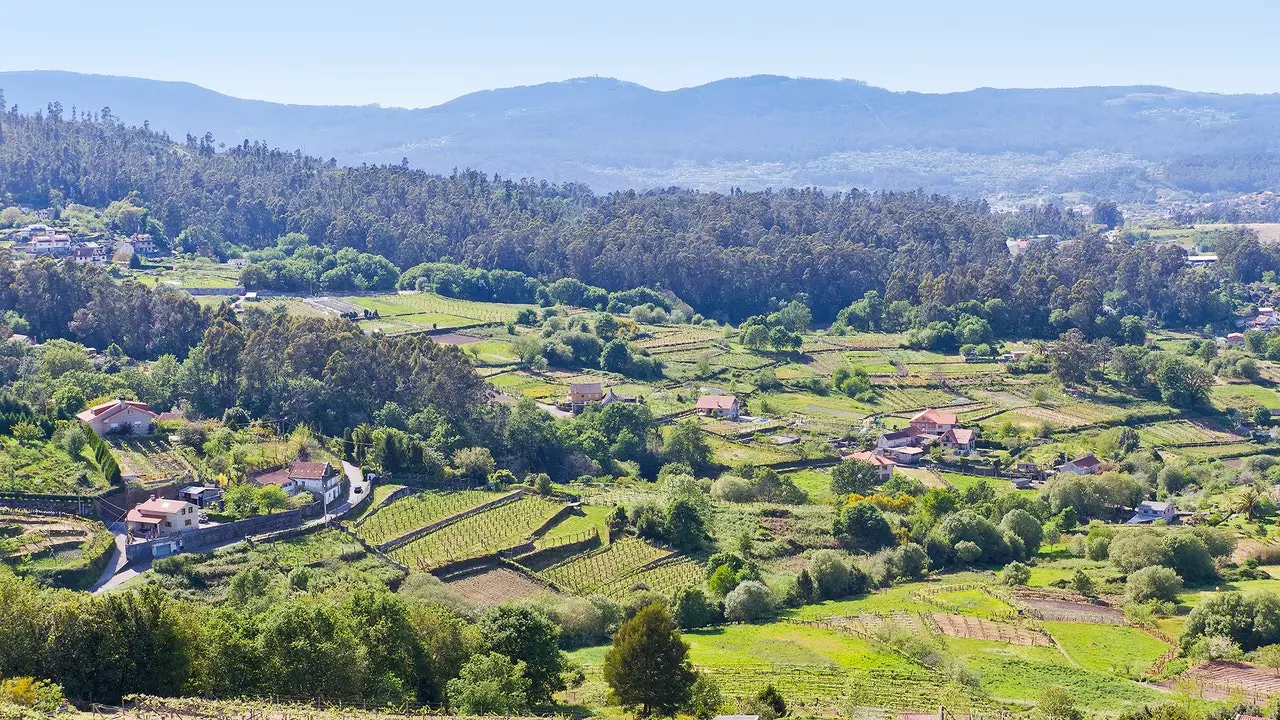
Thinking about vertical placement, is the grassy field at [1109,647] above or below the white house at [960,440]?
above

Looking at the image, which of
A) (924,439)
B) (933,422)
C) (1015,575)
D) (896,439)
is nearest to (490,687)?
(1015,575)

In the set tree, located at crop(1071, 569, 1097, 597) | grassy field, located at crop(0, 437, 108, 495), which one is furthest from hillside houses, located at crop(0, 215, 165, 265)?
tree, located at crop(1071, 569, 1097, 597)

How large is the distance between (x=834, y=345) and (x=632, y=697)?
61.1 meters

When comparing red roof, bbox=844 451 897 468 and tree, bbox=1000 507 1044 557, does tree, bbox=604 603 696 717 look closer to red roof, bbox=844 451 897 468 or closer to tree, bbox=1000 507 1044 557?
tree, bbox=1000 507 1044 557

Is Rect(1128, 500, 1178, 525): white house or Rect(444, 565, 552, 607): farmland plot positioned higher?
Rect(444, 565, 552, 607): farmland plot

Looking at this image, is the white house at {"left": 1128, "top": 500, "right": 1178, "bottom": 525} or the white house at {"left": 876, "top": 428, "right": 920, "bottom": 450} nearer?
the white house at {"left": 1128, "top": 500, "right": 1178, "bottom": 525}

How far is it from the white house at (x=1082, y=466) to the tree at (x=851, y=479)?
10.4 meters

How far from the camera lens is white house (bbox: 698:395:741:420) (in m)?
66.4

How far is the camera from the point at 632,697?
27.5 metres

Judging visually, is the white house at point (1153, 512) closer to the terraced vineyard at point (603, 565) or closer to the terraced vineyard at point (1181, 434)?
the terraced vineyard at point (1181, 434)

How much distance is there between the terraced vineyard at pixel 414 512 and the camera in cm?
4066

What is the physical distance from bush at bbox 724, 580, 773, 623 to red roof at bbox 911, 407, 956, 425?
27900mm

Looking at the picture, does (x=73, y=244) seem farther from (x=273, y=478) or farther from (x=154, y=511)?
(x=154, y=511)

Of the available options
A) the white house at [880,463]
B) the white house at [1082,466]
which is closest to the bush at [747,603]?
the white house at [880,463]
